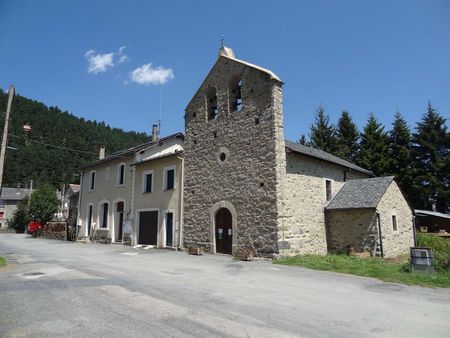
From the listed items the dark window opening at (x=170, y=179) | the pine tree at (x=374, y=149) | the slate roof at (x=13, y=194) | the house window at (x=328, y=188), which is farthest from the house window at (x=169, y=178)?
the slate roof at (x=13, y=194)

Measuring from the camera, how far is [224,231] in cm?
1769

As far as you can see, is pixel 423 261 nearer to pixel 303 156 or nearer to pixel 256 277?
pixel 256 277

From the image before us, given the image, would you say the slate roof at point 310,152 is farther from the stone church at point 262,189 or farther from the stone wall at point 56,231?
the stone wall at point 56,231

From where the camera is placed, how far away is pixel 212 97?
19.7m

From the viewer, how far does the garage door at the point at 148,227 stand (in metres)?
21.7

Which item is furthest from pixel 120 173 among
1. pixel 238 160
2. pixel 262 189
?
pixel 262 189

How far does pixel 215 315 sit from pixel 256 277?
16.0ft

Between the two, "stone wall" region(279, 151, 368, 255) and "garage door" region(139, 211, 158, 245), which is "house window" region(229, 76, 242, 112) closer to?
"stone wall" region(279, 151, 368, 255)

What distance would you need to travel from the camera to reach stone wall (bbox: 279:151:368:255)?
15961mm

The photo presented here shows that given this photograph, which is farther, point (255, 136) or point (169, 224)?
point (169, 224)

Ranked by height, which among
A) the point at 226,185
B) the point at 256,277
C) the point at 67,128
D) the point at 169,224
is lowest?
the point at 256,277

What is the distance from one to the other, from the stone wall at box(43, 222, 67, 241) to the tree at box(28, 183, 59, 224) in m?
14.9

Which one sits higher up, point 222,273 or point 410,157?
point 410,157

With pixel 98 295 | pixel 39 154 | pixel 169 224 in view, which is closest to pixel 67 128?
pixel 39 154
